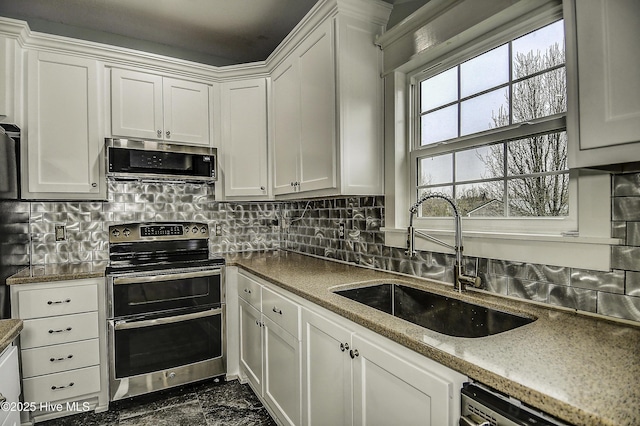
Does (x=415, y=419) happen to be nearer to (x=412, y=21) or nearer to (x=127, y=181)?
(x=412, y=21)

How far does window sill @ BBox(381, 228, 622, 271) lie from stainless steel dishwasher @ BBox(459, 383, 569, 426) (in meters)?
0.64

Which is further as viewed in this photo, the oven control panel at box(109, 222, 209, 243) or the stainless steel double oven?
the oven control panel at box(109, 222, 209, 243)

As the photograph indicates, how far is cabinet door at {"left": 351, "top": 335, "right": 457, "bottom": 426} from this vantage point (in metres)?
0.94

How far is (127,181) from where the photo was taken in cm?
282

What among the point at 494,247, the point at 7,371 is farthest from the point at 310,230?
the point at 7,371

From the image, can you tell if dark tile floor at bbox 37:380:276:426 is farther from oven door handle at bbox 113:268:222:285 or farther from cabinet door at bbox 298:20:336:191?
cabinet door at bbox 298:20:336:191

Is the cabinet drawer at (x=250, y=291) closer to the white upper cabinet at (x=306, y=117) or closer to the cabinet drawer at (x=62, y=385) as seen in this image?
the white upper cabinet at (x=306, y=117)

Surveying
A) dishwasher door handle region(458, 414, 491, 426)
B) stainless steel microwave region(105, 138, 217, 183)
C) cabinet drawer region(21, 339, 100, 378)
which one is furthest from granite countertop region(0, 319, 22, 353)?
stainless steel microwave region(105, 138, 217, 183)

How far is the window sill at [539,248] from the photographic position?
1.15 meters

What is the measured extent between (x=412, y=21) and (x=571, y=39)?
98 cm

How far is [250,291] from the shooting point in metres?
2.36

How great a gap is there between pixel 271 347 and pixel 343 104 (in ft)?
4.73

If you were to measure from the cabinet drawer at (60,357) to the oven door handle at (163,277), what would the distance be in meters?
0.42

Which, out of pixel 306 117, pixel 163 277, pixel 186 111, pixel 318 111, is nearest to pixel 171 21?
pixel 186 111
